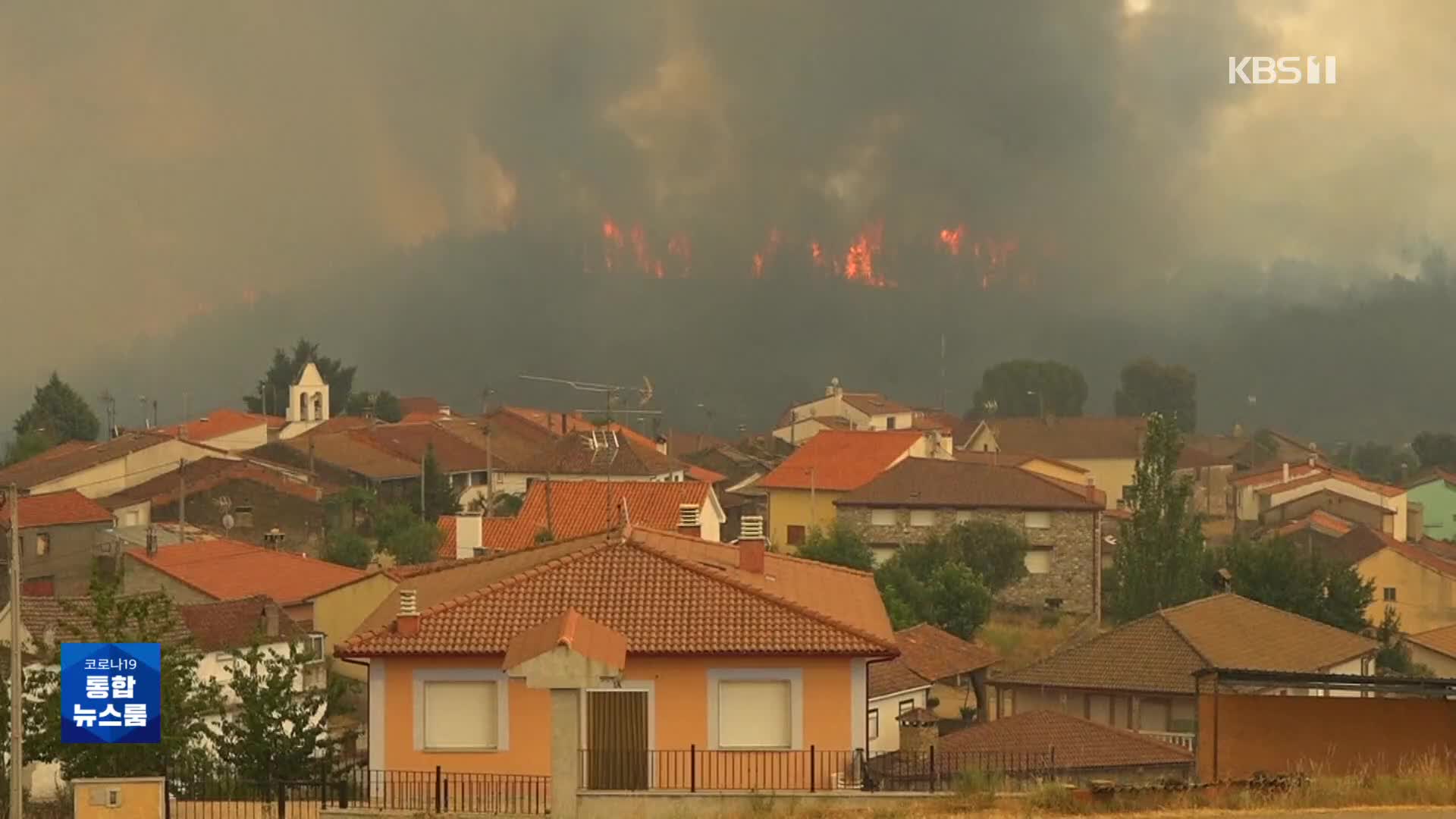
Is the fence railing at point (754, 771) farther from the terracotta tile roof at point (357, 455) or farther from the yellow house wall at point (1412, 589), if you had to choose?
the terracotta tile roof at point (357, 455)

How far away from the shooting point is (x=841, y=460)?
76.2 metres

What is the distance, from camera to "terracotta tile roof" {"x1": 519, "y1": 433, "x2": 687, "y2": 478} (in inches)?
2753

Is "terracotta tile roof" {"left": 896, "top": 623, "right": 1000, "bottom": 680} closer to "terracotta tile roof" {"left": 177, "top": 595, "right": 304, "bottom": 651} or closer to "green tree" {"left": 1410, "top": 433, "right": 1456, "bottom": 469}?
"terracotta tile roof" {"left": 177, "top": 595, "right": 304, "bottom": 651}

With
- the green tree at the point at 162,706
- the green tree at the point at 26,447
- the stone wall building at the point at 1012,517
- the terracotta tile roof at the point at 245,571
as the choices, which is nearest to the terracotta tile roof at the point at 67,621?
the green tree at the point at 162,706

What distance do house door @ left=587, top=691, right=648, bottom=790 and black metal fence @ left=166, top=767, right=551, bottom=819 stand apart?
2.37 feet

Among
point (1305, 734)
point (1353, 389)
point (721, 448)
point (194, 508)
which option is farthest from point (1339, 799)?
point (1353, 389)

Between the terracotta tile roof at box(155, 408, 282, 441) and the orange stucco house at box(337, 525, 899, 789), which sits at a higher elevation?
the terracotta tile roof at box(155, 408, 282, 441)

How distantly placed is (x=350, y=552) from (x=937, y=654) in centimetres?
2809

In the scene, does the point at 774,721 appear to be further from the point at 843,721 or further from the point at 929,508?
the point at 929,508

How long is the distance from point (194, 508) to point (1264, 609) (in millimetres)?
40573

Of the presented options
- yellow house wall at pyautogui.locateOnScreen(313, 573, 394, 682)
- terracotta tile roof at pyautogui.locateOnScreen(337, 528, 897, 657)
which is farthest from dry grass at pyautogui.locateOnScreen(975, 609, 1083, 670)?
terracotta tile roof at pyautogui.locateOnScreen(337, 528, 897, 657)

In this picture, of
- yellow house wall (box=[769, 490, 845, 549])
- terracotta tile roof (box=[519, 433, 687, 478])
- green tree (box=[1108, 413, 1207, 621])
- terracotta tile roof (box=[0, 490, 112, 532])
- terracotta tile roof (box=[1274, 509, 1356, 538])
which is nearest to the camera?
green tree (box=[1108, 413, 1207, 621])

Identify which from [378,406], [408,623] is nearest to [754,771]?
[408,623]

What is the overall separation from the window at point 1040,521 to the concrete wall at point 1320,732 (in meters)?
41.7
